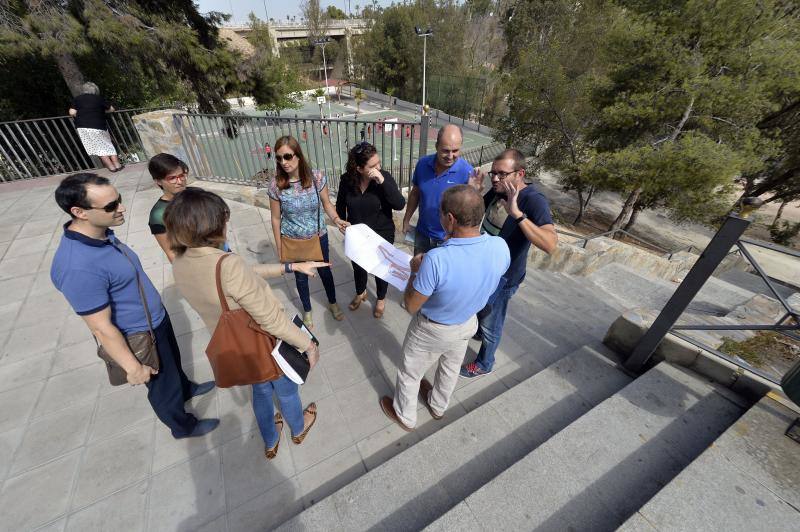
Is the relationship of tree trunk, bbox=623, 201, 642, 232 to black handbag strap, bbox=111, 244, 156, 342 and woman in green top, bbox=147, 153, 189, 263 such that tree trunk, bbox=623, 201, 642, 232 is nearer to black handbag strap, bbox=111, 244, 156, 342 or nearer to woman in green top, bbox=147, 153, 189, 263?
woman in green top, bbox=147, 153, 189, 263

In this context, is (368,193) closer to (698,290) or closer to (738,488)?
(698,290)

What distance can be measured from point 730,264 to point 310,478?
41.1 ft

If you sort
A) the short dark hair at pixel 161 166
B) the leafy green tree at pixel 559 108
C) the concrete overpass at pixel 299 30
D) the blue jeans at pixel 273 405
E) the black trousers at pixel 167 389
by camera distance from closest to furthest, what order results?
the blue jeans at pixel 273 405
the black trousers at pixel 167 389
the short dark hair at pixel 161 166
the leafy green tree at pixel 559 108
the concrete overpass at pixel 299 30

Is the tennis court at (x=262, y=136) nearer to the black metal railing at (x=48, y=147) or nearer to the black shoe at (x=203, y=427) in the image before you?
the black metal railing at (x=48, y=147)

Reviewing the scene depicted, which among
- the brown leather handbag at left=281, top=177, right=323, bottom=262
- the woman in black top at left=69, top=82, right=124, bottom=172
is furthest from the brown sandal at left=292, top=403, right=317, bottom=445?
the woman in black top at left=69, top=82, right=124, bottom=172

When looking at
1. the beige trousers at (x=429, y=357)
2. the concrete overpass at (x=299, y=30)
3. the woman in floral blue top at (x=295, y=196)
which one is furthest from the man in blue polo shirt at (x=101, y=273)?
the concrete overpass at (x=299, y=30)

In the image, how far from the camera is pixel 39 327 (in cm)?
A: 344

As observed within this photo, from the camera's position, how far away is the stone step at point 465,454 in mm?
1910

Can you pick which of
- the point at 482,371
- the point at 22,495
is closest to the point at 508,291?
the point at 482,371

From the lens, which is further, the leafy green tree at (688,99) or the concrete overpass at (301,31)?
the concrete overpass at (301,31)

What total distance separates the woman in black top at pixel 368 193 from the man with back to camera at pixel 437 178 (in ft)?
0.77

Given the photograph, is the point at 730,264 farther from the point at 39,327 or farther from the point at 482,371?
the point at 39,327

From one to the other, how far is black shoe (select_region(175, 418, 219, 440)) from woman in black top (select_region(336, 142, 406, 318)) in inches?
80.5

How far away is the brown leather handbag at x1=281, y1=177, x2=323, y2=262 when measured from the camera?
300 cm
